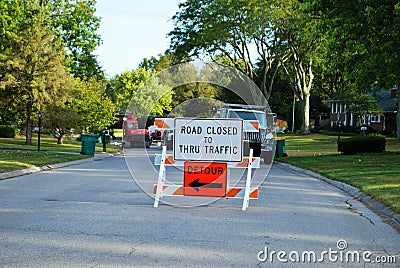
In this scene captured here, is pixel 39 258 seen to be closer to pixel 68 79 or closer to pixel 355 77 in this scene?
pixel 355 77

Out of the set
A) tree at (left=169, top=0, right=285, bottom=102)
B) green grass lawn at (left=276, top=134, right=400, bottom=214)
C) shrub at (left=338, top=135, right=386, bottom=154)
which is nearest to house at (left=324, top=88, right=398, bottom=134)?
tree at (left=169, top=0, right=285, bottom=102)

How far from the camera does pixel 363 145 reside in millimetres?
31406

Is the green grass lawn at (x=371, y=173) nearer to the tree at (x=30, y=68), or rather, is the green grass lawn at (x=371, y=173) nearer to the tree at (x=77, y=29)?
the tree at (x=30, y=68)

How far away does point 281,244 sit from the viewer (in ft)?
28.6

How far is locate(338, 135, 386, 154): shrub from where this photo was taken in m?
31.3

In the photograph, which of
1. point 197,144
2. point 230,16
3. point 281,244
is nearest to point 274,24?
point 230,16

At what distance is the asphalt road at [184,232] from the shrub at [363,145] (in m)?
16.9

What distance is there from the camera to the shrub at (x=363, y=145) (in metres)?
31.3

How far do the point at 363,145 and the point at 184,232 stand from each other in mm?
23665

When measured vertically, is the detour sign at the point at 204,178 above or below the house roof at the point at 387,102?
below

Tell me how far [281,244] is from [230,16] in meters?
41.6

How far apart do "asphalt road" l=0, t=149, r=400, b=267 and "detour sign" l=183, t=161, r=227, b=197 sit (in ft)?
1.20

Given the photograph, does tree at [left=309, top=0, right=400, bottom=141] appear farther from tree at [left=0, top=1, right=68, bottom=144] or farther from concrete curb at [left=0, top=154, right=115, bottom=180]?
tree at [left=0, top=1, right=68, bottom=144]

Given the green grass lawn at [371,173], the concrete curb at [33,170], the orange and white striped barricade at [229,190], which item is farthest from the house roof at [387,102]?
the orange and white striped barricade at [229,190]
